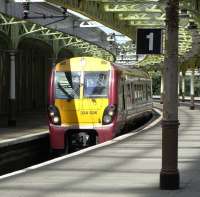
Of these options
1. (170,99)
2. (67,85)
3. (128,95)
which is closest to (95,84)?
(67,85)

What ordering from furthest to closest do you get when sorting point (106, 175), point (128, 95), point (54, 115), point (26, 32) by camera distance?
1. point (26, 32)
2. point (128, 95)
3. point (54, 115)
4. point (106, 175)

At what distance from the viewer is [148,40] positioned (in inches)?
424

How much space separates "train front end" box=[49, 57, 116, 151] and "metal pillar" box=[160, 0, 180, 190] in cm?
988

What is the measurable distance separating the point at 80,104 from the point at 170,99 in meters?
10.5

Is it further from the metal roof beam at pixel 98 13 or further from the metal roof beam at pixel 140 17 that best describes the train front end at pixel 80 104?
the metal roof beam at pixel 140 17

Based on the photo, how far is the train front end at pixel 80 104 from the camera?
19.7 meters

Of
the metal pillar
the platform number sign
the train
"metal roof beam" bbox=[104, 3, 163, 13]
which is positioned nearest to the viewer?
the metal pillar

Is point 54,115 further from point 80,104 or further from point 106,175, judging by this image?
point 106,175

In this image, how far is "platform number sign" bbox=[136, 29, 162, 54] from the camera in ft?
35.1

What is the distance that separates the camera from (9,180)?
441 inches

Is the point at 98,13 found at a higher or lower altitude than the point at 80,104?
higher

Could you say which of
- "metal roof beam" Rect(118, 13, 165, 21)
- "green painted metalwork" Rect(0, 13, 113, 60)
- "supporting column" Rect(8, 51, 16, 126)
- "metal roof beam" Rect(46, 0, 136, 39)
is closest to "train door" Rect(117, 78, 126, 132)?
"metal roof beam" Rect(46, 0, 136, 39)

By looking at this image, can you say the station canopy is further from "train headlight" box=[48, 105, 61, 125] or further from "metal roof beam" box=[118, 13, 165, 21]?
"train headlight" box=[48, 105, 61, 125]

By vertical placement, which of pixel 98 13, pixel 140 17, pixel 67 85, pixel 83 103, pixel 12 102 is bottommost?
pixel 12 102
